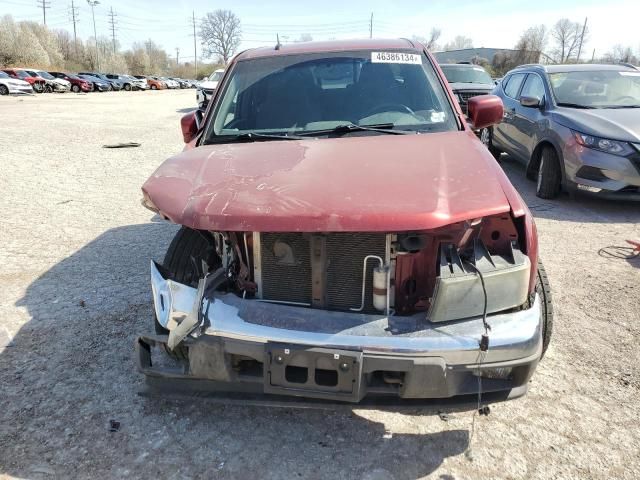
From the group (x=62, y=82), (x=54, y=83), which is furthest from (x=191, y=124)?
(x=62, y=82)

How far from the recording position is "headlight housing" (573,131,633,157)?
5493mm

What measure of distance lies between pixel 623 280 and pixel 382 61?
8.74 ft

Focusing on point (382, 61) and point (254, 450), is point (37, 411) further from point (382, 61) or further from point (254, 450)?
point (382, 61)

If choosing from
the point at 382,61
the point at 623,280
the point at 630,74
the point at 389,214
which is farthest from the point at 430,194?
the point at 630,74

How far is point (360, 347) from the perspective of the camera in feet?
6.39

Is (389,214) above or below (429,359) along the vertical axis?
above

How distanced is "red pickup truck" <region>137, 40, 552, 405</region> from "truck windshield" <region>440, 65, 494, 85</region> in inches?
427

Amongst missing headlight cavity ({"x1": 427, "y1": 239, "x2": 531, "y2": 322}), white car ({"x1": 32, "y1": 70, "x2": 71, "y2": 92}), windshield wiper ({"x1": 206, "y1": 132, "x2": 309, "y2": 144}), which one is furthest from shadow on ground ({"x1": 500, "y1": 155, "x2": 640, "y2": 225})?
white car ({"x1": 32, "y1": 70, "x2": 71, "y2": 92})

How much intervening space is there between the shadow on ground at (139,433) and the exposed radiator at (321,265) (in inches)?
26.3

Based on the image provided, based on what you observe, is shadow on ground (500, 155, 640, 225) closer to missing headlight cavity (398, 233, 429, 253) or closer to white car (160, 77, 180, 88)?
missing headlight cavity (398, 233, 429, 253)

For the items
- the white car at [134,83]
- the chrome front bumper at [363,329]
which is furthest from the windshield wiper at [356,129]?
the white car at [134,83]

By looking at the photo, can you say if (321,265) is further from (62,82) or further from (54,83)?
(62,82)

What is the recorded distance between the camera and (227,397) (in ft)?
7.30

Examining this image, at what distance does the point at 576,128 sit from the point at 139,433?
5748 mm
